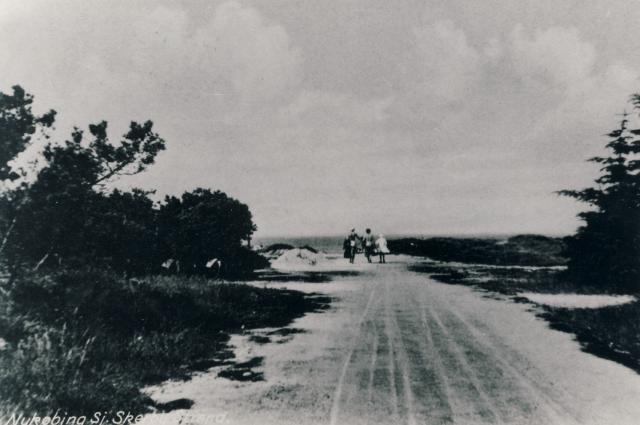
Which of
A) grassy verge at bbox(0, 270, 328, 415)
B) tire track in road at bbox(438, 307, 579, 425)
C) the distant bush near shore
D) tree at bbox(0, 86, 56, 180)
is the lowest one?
tire track in road at bbox(438, 307, 579, 425)

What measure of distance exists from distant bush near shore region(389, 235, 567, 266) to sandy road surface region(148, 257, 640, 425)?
67.5 feet

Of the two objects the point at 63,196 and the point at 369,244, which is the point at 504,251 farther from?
the point at 63,196

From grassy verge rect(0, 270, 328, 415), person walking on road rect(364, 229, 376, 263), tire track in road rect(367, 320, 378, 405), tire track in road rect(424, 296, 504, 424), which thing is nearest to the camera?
tire track in road rect(424, 296, 504, 424)

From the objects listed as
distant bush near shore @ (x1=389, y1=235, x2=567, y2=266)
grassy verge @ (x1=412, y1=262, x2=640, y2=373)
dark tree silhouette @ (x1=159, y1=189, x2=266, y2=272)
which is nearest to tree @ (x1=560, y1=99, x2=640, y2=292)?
grassy verge @ (x1=412, y1=262, x2=640, y2=373)

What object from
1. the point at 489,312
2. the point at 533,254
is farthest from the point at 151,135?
the point at 533,254

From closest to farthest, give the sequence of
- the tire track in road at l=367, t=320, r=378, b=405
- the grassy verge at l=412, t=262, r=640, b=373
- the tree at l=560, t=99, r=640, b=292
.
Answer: the tire track in road at l=367, t=320, r=378, b=405, the grassy verge at l=412, t=262, r=640, b=373, the tree at l=560, t=99, r=640, b=292

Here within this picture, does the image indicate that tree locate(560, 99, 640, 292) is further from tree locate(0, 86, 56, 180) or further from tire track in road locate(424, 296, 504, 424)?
tree locate(0, 86, 56, 180)

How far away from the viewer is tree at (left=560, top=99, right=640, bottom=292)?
17156 millimetres

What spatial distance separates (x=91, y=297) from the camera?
9094 millimetres

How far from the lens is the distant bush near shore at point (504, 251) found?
31688mm

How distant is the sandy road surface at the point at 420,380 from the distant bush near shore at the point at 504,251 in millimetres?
20570

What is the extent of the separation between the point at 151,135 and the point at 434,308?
10234 millimetres

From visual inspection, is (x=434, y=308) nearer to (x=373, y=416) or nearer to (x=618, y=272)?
(x=373, y=416)

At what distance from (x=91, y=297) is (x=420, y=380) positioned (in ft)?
21.3
